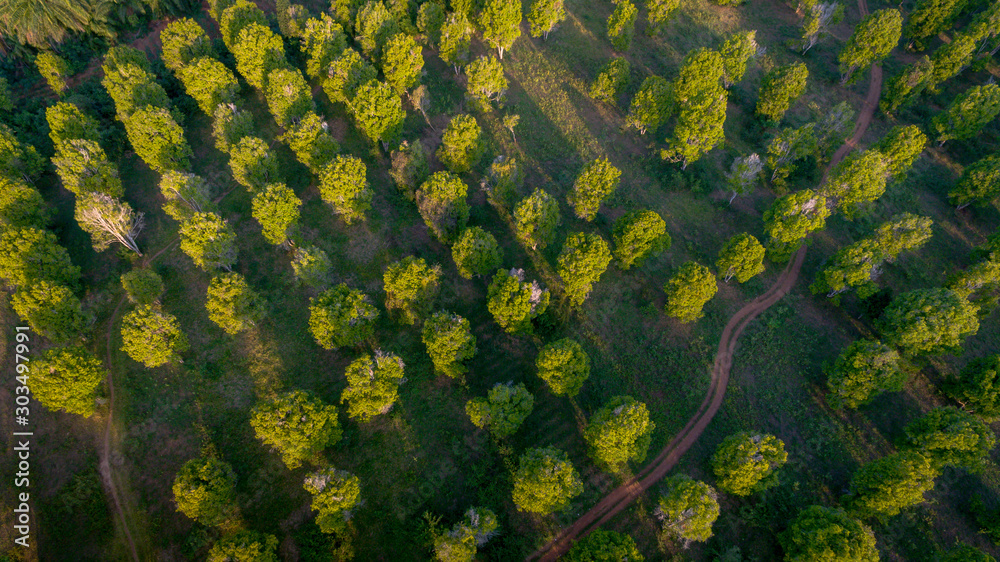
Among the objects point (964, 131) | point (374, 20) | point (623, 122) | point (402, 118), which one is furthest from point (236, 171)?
point (964, 131)

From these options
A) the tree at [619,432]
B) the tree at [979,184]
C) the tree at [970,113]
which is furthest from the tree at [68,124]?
the tree at [970,113]

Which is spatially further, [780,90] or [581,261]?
[780,90]

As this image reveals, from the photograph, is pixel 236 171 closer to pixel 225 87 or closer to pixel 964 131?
pixel 225 87

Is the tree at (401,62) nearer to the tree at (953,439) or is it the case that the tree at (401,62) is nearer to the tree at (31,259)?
the tree at (31,259)

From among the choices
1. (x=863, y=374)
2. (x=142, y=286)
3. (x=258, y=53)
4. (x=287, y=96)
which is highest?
(x=258, y=53)

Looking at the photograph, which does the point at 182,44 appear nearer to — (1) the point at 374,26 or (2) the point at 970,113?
(1) the point at 374,26

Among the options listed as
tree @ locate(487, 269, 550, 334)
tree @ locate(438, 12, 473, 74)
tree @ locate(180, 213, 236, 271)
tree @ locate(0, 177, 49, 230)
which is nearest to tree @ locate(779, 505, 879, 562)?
tree @ locate(487, 269, 550, 334)

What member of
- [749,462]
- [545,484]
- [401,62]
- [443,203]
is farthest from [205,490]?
[401,62]
